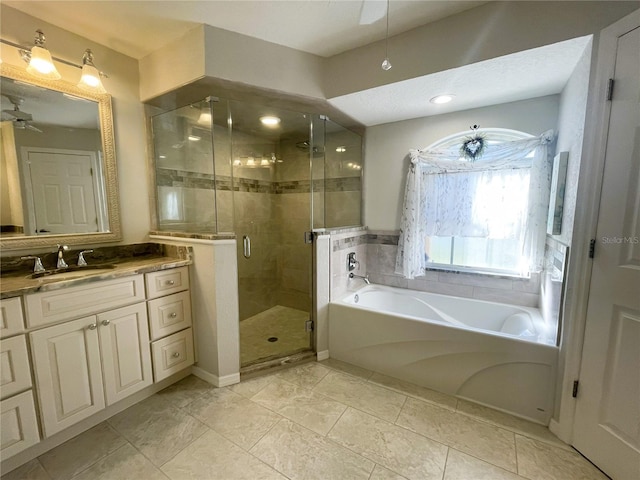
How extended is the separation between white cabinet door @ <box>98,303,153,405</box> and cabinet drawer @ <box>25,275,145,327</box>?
62 millimetres

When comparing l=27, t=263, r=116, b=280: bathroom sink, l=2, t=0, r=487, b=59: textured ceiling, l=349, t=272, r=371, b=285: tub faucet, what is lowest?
l=349, t=272, r=371, b=285: tub faucet

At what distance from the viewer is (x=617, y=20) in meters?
1.25

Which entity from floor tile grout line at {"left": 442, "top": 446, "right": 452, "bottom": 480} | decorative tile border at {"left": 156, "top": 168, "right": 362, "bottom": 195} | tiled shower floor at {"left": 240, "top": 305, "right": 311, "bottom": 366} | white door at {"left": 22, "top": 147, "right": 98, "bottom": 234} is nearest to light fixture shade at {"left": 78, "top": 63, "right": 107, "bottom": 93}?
white door at {"left": 22, "top": 147, "right": 98, "bottom": 234}

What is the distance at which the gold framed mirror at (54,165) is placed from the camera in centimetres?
156

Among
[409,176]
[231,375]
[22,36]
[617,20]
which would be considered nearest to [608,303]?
[617,20]

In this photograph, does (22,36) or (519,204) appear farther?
(519,204)

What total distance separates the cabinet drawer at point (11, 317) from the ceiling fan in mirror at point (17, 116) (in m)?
1.10

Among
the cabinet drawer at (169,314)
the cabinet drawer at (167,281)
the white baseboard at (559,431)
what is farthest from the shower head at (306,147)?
the white baseboard at (559,431)

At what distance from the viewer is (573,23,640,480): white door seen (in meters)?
1.19

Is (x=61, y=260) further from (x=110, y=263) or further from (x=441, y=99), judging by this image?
(x=441, y=99)

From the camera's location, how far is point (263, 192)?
316cm

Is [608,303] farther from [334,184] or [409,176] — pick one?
[334,184]

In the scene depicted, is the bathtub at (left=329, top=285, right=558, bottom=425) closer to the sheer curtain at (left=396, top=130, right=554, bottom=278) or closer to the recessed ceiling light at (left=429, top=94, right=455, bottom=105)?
the sheer curtain at (left=396, top=130, right=554, bottom=278)

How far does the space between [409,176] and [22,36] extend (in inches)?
115
